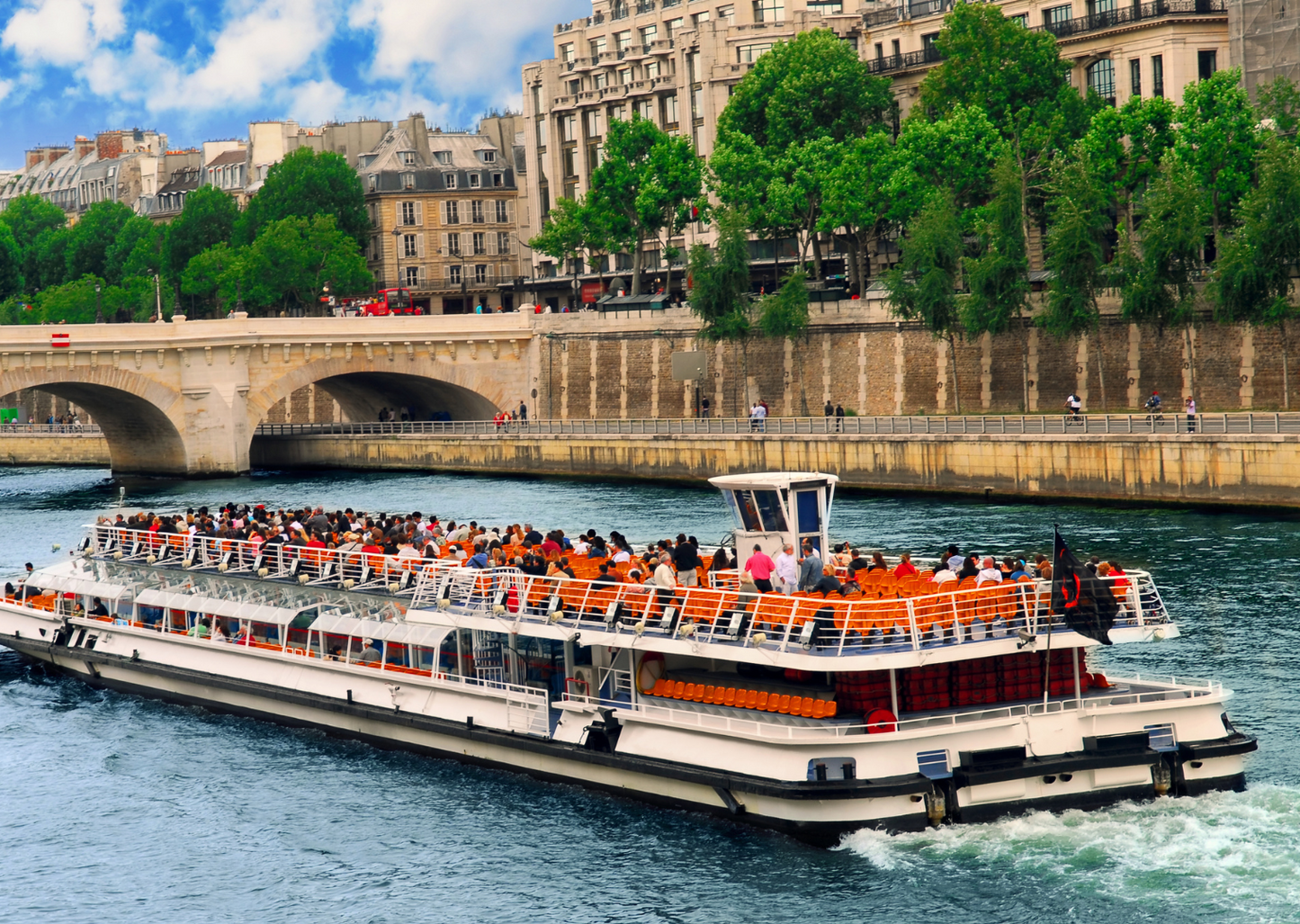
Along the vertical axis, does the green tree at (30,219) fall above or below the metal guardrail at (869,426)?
above

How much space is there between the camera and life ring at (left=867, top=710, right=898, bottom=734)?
934 inches

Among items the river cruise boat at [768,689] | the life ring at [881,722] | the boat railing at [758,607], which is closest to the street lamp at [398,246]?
the river cruise boat at [768,689]

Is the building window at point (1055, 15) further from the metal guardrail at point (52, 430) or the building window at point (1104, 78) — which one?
the metal guardrail at point (52, 430)

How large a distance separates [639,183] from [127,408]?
28132mm

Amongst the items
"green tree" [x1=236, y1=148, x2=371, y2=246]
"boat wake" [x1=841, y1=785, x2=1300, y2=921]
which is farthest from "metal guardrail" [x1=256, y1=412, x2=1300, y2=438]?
"green tree" [x1=236, y1=148, x2=371, y2=246]

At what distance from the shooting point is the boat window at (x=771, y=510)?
1043 inches

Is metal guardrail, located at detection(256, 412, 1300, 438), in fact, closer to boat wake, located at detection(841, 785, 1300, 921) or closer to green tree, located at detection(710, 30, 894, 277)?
green tree, located at detection(710, 30, 894, 277)

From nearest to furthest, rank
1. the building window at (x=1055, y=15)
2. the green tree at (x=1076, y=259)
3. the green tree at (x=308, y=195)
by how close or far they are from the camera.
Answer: the green tree at (x=1076, y=259)
the building window at (x=1055, y=15)
the green tree at (x=308, y=195)

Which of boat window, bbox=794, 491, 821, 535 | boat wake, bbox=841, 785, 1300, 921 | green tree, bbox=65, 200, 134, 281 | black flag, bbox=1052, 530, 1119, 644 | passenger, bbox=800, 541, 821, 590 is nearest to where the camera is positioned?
boat wake, bbox=841, 785, 1300, 921

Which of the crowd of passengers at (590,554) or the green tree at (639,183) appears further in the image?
the green tree at (639,183)

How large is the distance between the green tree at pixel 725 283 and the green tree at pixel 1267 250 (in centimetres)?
2388

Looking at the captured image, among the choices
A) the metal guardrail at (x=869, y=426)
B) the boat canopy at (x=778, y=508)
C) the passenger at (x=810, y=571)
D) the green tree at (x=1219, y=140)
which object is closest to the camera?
the passenger at (x=810, y=571)

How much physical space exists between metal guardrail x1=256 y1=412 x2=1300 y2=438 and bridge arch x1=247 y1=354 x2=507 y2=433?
7.62 feet

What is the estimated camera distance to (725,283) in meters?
78.9
